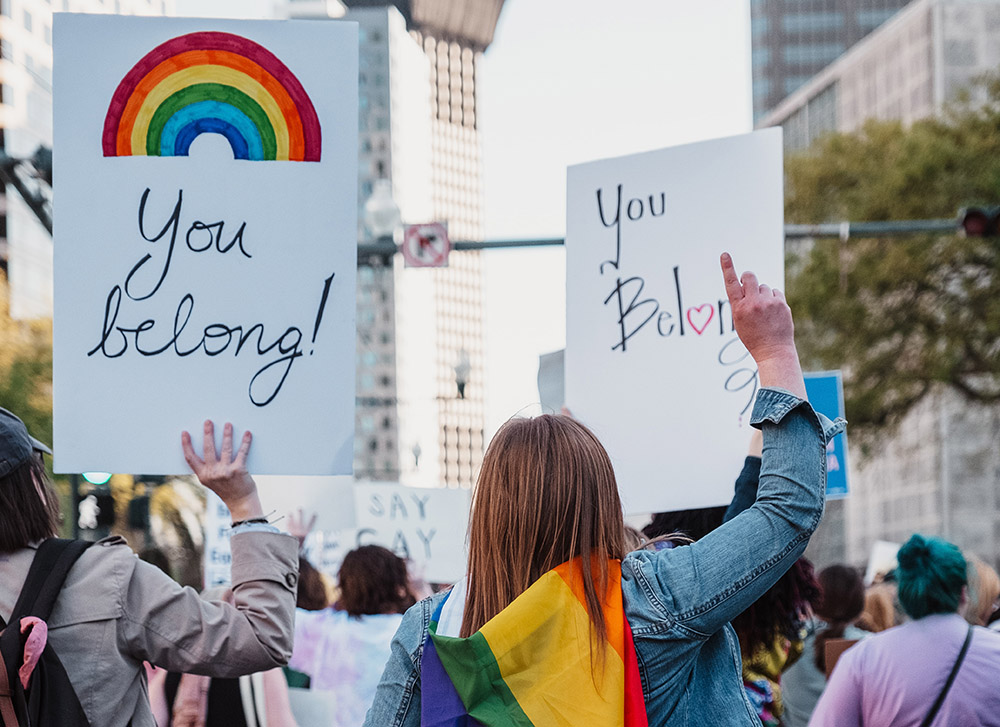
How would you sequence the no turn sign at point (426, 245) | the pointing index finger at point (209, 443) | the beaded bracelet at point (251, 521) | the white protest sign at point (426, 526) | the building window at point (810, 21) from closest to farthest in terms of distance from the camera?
the beaded bracelet at point (251, 521)
the pointing index finger at point (209, 443)
the white protest sign at point (426, 526)
the no turn sign at point (426, 245)
the building window at point (810, 21)

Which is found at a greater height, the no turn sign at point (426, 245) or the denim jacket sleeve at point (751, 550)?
the no turn sign at point (426, 245)

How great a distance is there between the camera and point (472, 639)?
2.15 meters

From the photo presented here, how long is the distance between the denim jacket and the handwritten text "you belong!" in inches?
59.6

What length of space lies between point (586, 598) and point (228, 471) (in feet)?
3.43

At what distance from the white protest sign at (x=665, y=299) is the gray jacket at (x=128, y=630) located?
4.73 ft

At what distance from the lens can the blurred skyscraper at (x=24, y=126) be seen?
3500cm

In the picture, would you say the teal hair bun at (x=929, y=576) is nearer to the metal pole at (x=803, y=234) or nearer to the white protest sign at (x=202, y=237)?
the white protest sign at (x=202, y=237)

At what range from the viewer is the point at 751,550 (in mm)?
2164

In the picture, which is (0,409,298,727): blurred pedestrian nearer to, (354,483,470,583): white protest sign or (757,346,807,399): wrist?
(757,346,807,399): wrist

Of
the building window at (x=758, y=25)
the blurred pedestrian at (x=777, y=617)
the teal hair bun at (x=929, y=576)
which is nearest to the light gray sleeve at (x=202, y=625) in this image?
the blurred pedestrian at (x=777, y=617)

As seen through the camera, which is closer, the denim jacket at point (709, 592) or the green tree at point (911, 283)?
the denim jacket at point (709, 592)

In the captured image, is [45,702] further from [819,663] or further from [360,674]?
[819,663]

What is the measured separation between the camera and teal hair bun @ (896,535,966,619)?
405 centimetres

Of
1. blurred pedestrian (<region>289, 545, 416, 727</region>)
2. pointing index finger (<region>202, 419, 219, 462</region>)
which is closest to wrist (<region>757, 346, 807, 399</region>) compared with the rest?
pointing index finger (<region>202, 419, 219, 462</region>)
